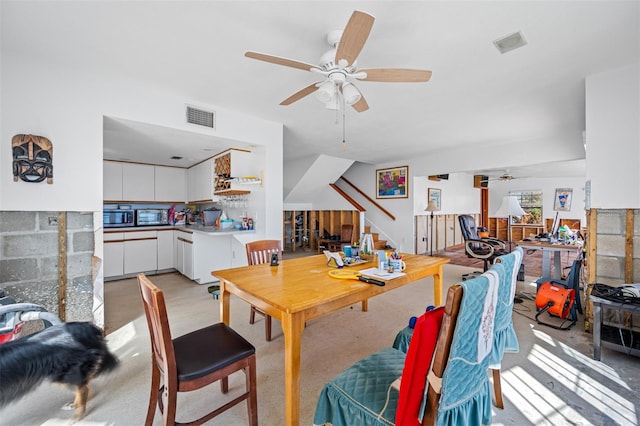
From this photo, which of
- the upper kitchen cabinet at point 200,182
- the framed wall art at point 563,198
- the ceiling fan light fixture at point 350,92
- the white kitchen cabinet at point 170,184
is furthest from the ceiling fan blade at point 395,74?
the framed wall art at point 563,198

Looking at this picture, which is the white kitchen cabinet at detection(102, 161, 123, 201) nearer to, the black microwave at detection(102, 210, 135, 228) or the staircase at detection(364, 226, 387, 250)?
the black microwave at detection(102, 210, 135, 228)

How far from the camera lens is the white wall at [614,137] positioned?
7.82 feet

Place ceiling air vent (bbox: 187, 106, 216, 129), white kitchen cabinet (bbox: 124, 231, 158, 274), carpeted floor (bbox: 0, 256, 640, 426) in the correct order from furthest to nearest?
white kitchen cabinet (bbox: 124, 231, 158, 274)
ceiling air vent (bbox: 187, 106, 216, 129)
carpeted floor (bbox: 0, 256, 640, 426)

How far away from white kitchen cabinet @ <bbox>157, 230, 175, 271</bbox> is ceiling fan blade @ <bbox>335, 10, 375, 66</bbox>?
4451 mm

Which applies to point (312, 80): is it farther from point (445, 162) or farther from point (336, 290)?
point (445, 162)

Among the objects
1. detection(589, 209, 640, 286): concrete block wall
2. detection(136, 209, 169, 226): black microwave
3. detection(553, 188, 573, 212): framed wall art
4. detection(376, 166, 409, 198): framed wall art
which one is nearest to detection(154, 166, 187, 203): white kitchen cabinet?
detection(136, 209, 169, 226): black microwave

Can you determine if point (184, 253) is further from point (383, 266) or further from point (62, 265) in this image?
point (383, 266)

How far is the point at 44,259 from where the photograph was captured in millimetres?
2373

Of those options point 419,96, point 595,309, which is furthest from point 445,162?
point 595,309

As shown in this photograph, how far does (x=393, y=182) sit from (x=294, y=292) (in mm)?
5781

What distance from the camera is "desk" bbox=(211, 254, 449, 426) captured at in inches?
53.5

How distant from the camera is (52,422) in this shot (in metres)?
1.54

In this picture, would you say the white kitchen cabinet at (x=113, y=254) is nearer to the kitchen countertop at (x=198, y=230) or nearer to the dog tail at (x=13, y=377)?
the kitchen countertop at (x=198, y=230)

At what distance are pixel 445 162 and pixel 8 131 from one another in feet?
21.0
